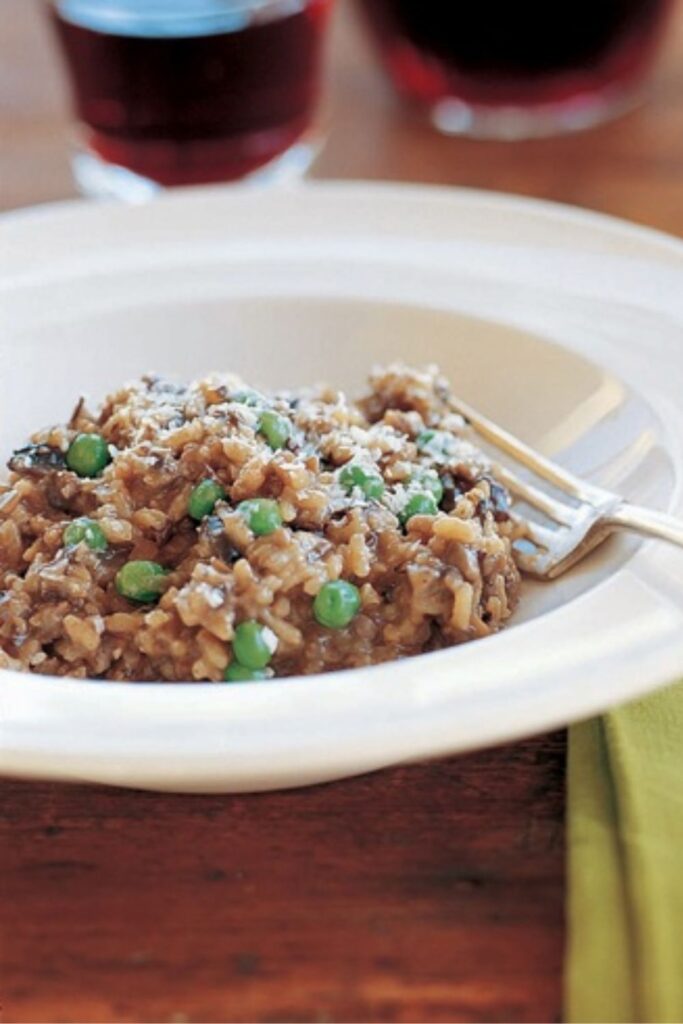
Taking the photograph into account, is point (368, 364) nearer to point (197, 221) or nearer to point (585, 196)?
point (197, 221)

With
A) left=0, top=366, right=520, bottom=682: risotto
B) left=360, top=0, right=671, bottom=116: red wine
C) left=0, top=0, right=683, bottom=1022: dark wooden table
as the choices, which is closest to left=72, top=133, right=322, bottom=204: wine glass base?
left=360, top=0, right=671, bottom=116: red wine

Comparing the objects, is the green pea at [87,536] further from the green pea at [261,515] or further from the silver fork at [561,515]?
the silver fork at [561,515]

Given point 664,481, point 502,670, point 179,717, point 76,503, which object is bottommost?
point 179,717

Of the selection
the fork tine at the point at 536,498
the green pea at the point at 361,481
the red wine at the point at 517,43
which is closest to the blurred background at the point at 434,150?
the red wine at the point at 517,43

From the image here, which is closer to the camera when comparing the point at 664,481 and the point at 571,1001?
the point at 571,1001

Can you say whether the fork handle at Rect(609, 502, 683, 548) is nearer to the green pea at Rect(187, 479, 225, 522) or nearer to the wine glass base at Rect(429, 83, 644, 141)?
the green pea at Rect(187, 479, 225, 522)

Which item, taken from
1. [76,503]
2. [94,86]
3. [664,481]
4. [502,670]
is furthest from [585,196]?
[502,670]
